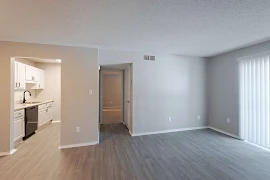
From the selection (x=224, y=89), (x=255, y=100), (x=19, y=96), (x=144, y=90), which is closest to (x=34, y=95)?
(x=19, y=96)

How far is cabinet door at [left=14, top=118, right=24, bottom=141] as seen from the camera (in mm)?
3407

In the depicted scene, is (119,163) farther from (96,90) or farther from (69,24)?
(69,24)

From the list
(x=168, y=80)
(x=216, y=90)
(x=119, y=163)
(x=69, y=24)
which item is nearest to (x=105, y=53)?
(x=69, y=24)

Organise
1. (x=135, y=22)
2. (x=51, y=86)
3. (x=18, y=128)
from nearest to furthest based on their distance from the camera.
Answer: (x=135, y=22), (x=18, y=128), (x=51, y=86)

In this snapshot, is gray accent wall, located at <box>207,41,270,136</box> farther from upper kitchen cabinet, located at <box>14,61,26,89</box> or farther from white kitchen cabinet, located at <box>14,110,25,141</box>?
upper kitchen cabinet, located at <box>14,61,26,89</box>

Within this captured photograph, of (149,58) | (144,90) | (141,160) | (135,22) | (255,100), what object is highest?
(135,22)

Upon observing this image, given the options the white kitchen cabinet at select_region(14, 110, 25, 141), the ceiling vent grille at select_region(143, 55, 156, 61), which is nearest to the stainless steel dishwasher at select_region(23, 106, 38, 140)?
the white kitchen cabinet at select_region(14, 110, 25, 141)

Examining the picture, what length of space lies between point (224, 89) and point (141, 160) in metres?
3.50

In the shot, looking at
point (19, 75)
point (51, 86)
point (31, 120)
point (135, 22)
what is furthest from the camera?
point (51, 86)

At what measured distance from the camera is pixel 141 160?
2.79m

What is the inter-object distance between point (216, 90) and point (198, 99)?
0.64 meters

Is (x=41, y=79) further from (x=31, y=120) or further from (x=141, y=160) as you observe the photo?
(x=141, y=160)

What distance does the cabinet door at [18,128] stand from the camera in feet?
11.2

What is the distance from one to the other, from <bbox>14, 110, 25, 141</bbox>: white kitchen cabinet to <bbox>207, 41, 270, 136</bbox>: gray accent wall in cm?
583
